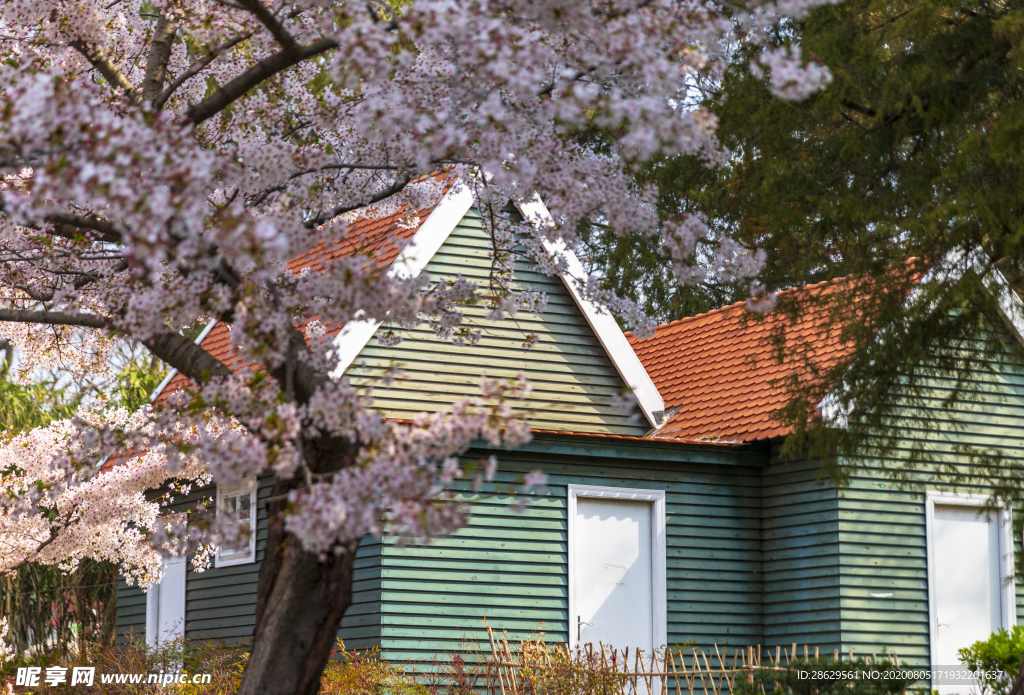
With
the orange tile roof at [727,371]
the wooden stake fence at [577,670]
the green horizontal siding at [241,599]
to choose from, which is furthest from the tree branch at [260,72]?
the orange tile roof at [727,371]

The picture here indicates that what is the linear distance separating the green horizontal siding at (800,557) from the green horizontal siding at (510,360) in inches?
76.5

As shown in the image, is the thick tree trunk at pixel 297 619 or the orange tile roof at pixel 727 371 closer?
the thick tree trunk at pixel 297 619

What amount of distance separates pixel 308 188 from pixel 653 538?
889 centimetres

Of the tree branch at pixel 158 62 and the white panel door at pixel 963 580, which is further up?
the tree branch at pixel 158 62

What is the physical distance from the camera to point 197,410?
18.5 ft

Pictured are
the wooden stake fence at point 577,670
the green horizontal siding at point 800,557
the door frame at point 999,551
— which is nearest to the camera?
the wooden stake fence at point 577,670

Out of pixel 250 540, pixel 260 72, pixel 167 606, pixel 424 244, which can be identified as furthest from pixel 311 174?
pixel 167 606

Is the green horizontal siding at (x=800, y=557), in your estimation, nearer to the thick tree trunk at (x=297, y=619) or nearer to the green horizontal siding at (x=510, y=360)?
the green horizontal siding at (x=510, y=360)

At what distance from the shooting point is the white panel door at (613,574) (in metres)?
13.9

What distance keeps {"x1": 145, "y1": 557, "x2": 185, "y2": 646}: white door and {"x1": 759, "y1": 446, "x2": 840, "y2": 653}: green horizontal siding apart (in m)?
7.78

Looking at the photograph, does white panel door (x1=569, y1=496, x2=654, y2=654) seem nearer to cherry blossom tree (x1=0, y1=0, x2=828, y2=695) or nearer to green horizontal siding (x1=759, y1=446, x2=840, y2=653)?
green horizontal siding (x1=759, y1=446, x2=840, y2=653)

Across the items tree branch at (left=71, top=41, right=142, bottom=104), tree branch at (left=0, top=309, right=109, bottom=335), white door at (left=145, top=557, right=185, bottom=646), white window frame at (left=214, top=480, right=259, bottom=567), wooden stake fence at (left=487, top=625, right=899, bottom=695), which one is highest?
tree branch at (left=71, top=41, right=142, bottom=104)

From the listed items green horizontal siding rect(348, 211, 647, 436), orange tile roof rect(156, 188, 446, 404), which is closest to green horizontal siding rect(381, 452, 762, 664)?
green horizontal siding rect(348, 211, 647, 436)

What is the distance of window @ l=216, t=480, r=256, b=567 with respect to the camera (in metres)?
14.8
